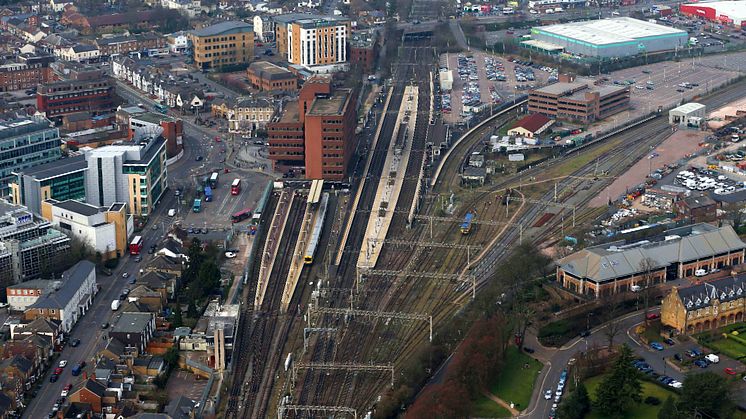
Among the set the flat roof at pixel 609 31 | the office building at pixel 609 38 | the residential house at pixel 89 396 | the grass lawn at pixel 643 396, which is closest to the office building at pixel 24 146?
the residential house at pixel 89 396

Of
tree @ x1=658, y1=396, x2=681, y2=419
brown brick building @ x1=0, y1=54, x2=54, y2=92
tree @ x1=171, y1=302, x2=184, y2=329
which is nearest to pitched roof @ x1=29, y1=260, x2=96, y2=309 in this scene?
tree @ x1=171, y1=302, x2=184, y2=329

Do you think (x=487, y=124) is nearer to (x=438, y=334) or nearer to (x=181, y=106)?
(x=181, y=106)

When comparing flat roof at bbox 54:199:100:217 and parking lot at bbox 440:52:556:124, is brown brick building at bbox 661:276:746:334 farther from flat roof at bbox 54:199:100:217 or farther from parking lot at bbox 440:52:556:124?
parking lot at bbox 440:52:556:124

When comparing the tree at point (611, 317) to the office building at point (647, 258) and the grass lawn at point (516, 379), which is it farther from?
the grass lawn at point (516, 379)

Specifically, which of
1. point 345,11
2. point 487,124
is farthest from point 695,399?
point 345,11

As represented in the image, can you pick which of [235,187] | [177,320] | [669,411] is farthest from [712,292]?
[235,187]

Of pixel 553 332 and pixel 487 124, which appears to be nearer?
pixel 553 332
